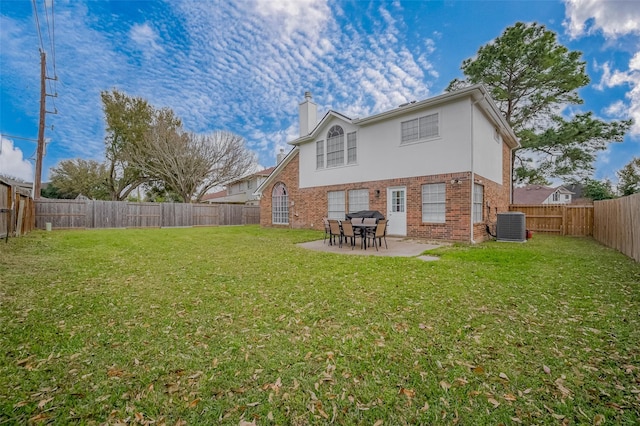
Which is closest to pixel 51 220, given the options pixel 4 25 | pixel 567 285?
pixel 4 25

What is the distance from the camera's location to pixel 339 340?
3139 mm

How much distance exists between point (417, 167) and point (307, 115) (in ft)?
27.5

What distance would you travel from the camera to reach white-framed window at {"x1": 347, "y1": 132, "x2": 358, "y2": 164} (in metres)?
14.1

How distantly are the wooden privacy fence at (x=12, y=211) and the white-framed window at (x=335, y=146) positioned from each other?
1281 cm

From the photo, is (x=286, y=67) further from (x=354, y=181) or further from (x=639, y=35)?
(x=639, y=35)

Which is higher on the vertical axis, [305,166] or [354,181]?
[305,166]

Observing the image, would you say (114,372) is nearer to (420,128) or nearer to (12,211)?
(420,128)

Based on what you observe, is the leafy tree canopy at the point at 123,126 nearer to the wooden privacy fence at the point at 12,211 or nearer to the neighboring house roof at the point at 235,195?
the neighboring house roof at the point at 235,195

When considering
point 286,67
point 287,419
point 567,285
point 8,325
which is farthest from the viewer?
point 286,67

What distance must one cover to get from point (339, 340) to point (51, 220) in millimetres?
21715

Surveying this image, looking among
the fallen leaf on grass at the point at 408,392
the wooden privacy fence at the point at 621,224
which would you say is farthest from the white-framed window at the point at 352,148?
the fallen leaf on grass at the point at 408,392

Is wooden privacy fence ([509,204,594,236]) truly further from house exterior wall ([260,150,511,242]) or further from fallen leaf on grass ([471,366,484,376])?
fallen leaf on grass ([471,366,484,376])

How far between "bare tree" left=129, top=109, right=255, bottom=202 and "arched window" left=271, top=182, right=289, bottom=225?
36.3ft

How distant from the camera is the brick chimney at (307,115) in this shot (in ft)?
56.6
